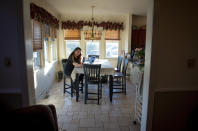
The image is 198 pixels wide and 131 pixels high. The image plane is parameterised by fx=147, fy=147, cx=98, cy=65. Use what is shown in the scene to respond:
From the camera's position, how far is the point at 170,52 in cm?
177

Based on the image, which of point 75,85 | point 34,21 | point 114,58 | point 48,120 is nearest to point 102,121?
point 75,85

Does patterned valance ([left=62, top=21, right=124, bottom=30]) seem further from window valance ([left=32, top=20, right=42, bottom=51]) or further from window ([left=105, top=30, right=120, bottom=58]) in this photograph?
window valance ([left=32, top=20, right=42, bottom=51])

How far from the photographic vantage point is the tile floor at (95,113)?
2578mm

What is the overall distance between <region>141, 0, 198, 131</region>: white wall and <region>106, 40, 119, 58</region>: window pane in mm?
4517

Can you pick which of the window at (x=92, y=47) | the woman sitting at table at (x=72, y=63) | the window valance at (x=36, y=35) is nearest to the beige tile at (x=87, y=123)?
the woman sitting at table at (x=72, y=63)

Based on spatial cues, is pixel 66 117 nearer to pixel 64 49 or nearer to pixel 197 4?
pixel 197 4

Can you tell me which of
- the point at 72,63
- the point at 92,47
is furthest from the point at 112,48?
the point at 72,63

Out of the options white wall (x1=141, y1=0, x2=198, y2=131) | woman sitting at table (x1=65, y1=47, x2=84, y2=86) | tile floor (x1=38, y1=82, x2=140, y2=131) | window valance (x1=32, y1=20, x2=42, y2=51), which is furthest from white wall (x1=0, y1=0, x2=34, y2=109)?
woman sitting at table (x1=65, y1=47, x2=84, y2=86)

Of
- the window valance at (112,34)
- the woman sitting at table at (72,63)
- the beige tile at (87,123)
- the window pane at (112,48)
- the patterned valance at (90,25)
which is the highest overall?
the patterned valance at (90,25)

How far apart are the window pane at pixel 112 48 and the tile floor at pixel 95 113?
8.38 ft

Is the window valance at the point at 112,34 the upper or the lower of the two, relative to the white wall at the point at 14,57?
upper

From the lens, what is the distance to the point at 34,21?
131 inches

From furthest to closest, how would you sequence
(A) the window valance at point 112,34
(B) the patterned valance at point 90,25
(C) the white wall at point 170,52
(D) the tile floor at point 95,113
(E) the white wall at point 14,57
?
(A) the window valance at point 112,34
(B) the patterned valance at point 90,25
(D) the tile floor at point 95,113
(C) the white wall at point 170,52
(E) the white wall at point 14,57

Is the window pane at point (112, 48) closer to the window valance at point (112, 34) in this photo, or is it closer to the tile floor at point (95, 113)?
the window valance at point (112, 34)
